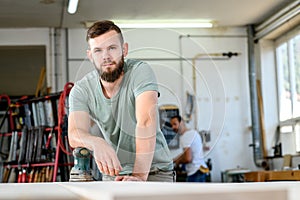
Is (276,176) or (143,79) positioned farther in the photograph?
(276,176)

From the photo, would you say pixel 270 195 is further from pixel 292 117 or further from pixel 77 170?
pixel 292 117

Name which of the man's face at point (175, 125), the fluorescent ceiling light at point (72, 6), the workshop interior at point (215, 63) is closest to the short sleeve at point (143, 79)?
the man's face at point (175, 125)

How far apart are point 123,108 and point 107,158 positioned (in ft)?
0.49

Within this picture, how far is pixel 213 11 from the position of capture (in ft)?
26.8

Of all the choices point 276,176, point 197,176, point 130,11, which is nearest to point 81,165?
point 276,176

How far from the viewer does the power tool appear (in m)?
1.52

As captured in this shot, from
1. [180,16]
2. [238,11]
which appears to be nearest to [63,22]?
[180,16]

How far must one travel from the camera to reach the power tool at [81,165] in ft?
4.99

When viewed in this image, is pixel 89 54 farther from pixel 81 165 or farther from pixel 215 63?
pixel 215 63

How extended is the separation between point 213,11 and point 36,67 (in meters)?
3.77

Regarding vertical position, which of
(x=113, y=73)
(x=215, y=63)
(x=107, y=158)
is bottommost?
(x=107, y=158)

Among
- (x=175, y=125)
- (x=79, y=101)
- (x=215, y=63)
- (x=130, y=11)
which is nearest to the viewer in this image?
(x=79, y=101)

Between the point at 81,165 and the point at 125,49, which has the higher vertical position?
the point at 125,49

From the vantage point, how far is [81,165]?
156 centimetres
